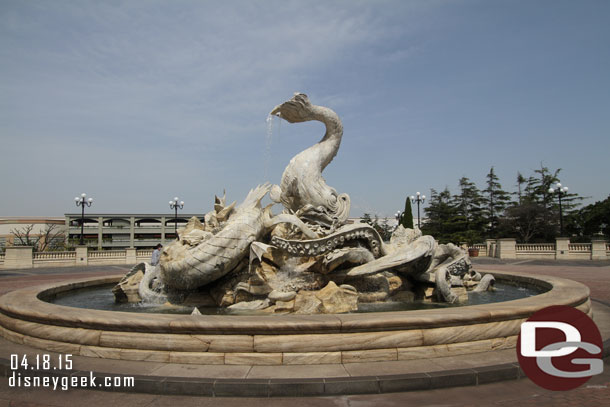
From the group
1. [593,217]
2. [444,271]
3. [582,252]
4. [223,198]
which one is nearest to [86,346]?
[223,198]

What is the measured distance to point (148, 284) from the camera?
7984 millimetres

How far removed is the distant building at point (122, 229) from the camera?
160 feet

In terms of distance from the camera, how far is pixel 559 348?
4.51 m

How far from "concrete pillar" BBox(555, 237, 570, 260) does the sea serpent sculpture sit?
59.9 feet

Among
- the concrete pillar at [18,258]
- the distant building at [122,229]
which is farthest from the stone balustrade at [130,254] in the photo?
the distant building at [122,229]

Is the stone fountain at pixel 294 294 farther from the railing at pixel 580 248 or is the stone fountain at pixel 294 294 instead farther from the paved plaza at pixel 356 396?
the railing at pixel 580 248

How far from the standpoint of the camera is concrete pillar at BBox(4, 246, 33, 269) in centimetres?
2073

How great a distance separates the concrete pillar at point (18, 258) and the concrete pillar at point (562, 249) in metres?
28.6

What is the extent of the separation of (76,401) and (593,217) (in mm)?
44241

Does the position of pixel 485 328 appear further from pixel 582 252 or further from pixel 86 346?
pixel 582 252

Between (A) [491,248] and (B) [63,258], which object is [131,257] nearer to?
(B) [63,258]

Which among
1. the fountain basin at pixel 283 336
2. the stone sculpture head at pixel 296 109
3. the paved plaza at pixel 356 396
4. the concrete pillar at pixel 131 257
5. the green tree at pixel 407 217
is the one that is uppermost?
the stone sculpture head at pixel 296 109

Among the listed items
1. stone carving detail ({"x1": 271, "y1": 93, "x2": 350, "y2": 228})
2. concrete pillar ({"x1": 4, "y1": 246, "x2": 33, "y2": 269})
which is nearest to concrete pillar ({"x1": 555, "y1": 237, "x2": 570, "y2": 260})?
stone carving detail ({"x1": 271, "y1": 93, "x2": 350, "y2": 228})

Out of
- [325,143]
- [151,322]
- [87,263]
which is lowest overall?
[87,263]
